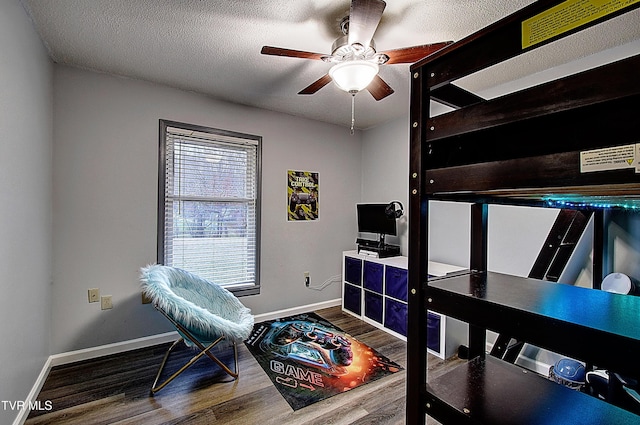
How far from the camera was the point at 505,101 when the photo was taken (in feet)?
2.03

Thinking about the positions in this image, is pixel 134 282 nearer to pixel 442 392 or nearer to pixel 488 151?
pixel 442 392

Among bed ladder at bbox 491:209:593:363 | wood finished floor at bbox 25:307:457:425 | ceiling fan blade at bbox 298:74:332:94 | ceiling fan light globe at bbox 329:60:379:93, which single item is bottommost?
wood finished floor at bbox 25:307:457:425

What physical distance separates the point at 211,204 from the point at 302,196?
42.2 inches

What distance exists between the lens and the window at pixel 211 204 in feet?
9.33

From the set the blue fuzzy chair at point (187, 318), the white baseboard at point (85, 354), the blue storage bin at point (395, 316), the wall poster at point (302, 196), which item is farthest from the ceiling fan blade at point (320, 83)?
the white baseboard at point (85, 354)

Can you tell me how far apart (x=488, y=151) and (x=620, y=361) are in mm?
488

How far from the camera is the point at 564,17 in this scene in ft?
1.76

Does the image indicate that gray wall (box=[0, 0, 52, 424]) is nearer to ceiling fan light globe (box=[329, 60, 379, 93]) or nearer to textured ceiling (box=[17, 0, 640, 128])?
textured ceiling (box=[17, 0, 640, 128])

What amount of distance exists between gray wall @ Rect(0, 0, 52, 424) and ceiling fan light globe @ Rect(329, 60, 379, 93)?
174 cm

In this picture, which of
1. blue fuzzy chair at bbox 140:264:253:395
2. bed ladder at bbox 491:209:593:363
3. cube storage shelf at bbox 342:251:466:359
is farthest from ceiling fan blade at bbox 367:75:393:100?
blue fuzzy chair at bbox 140:264:253:395

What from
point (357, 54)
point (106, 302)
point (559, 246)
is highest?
point (357, 54)

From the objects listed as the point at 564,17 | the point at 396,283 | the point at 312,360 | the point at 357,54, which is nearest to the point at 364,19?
the point at 357,54

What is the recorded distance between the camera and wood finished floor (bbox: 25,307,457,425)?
1.82m

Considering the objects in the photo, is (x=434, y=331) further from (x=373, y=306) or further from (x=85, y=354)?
(x=85, y=354)
